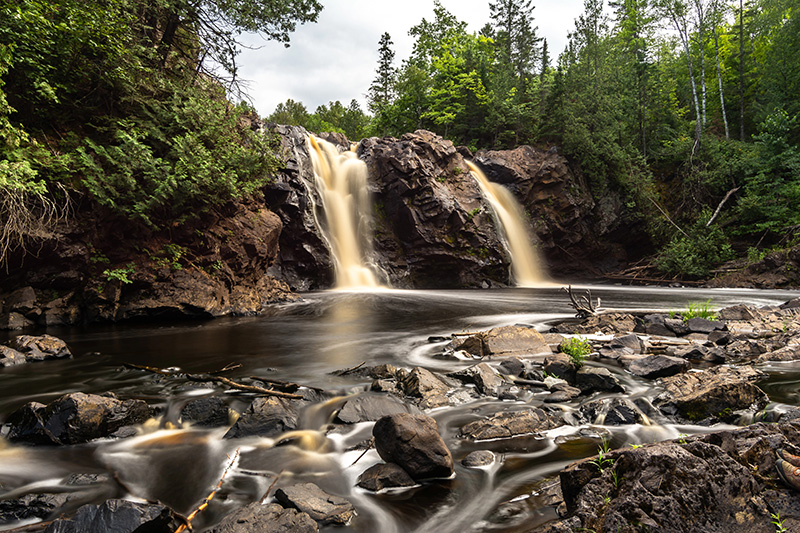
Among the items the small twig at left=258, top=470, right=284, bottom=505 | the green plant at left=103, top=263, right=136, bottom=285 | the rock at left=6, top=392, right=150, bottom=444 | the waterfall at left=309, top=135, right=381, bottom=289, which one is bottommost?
the small twig at left=258, top=470, right=284, bottom=505

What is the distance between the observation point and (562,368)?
18.5 ft

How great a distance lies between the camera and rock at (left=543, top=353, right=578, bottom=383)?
5.59 metres

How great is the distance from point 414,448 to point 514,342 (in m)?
4.67

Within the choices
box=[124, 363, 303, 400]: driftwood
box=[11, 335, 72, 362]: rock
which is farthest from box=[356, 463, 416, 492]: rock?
box=[11, 335, 72, 362]: rock

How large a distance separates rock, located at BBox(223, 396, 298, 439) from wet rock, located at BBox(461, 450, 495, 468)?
73.1 inches

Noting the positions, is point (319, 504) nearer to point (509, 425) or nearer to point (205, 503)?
point (205, 503)

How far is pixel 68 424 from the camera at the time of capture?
155 inches

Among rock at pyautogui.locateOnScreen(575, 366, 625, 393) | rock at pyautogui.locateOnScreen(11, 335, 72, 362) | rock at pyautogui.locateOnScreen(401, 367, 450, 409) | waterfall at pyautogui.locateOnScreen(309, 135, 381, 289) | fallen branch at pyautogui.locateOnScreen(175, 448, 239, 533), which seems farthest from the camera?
waterfall at pyautogui.locateOnScreen(309, 135, 381, 289)

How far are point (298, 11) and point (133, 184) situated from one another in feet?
27.8

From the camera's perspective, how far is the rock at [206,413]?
174 inches

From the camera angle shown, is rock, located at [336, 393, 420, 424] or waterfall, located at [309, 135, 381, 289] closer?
rock, located at [336, 393, 420, 424]

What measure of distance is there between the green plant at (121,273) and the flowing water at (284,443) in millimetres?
1329

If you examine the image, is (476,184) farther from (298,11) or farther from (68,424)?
(68,424)

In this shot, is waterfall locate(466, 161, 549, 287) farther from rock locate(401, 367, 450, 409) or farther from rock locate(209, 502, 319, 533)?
rock locate(209, 502, 319, 533)
